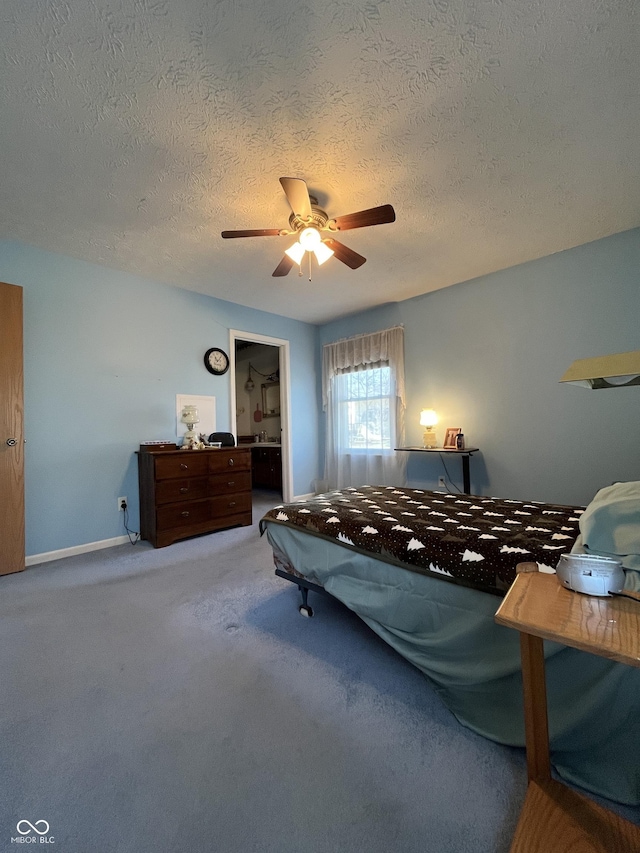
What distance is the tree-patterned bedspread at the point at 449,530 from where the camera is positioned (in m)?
1.27

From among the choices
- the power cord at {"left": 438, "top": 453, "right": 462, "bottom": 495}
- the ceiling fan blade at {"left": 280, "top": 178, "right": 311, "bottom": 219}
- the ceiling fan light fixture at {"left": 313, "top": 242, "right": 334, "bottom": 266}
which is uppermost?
the ceiling fan blade at {"left": 280, "top": 178, "right": 311, "bottom": 219}

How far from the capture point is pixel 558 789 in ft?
2.79

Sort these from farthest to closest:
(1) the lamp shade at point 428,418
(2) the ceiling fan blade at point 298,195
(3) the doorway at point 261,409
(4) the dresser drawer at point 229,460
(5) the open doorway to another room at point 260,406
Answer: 1. (5) the open doorway to another room at point 260,406
2. (3) the doorway at point 261,409
3. (1) the lamp shade at point 428,418
4. (4) the dresser drawer at point 229,460
5. (2) the ceiling fan blade at point 298,195

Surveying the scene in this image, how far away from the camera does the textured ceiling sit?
52.7 inches

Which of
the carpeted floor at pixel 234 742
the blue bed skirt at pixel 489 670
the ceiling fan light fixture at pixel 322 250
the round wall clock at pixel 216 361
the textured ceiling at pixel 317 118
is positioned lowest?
the carpeted floor at pixel 234 742

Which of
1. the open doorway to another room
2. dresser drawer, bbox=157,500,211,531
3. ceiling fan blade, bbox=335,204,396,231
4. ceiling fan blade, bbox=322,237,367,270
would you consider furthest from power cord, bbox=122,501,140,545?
ceiling fan blade, bbox=335,204,396,231

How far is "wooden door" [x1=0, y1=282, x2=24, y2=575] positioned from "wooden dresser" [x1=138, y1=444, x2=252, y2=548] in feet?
2.97

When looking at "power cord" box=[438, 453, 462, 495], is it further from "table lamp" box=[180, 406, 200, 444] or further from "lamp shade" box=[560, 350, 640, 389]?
"lamp shade" box=[560, 350, 640, 389]

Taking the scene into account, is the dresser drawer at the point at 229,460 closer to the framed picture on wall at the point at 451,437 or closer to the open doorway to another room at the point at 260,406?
the open doorway to another room at the point at 260,406

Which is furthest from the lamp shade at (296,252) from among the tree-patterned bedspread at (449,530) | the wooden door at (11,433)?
the wooden door at (11,433)

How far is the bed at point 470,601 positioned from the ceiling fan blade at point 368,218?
169cm

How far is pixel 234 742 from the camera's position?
1142mm

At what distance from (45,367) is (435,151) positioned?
329cm

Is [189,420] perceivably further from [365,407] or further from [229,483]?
[365,407]
